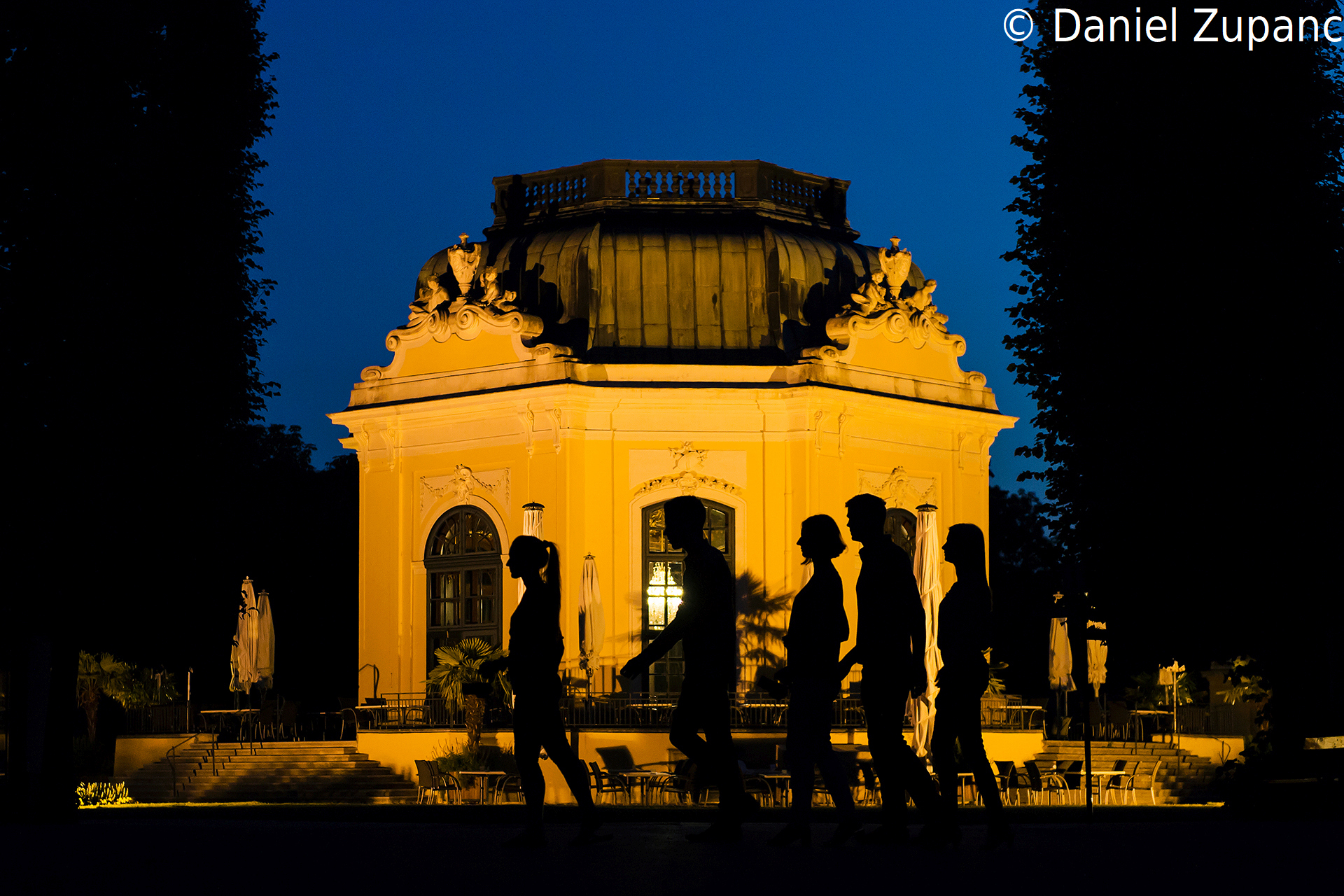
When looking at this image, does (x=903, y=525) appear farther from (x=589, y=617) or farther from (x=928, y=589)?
(x=589, y=617)

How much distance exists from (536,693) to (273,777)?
19.1m

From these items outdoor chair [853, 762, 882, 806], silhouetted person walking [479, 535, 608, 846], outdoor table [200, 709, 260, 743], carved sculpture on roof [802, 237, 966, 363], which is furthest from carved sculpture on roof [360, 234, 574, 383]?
silhouetted person walking [479, 535, 608, 846]

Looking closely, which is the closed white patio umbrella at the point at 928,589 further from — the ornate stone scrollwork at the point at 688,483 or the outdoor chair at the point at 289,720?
the outdoor chair at the point at 289,720

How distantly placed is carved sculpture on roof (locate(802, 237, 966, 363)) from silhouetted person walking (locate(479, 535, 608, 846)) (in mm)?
20755

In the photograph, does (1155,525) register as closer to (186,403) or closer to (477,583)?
(186,403)

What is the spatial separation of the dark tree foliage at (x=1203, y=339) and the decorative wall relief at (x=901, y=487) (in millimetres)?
12412

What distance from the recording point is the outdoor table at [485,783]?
23.9 metres

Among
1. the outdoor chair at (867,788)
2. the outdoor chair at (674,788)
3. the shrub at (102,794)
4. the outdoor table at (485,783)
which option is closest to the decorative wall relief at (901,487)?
the outdoor chair at (867,788)

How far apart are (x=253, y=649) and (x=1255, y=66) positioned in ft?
62.1

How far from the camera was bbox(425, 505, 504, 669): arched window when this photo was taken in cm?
3152

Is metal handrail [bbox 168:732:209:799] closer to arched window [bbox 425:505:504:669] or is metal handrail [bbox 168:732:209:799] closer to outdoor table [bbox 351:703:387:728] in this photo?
outdoor table [bbox 351:703:387:728]

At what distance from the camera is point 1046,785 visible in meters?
25.9

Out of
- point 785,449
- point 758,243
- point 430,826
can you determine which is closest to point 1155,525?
point 430,826

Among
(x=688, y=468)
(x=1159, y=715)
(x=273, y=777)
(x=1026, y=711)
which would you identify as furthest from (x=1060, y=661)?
(x=273, y=777)
